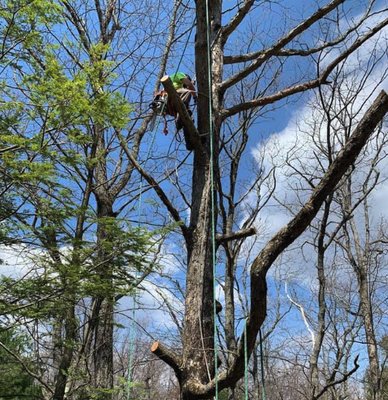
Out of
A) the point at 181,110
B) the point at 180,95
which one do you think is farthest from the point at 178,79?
the point at 181,110

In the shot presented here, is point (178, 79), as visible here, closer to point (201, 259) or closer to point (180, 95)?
point (180, 95)

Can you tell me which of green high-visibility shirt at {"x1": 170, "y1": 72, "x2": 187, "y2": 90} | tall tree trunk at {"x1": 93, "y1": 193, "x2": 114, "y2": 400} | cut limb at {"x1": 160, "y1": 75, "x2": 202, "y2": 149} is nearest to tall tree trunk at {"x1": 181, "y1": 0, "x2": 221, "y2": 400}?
cut limb at {"x1": 160, "y1": 75, "x2": 202, "y2": 149}

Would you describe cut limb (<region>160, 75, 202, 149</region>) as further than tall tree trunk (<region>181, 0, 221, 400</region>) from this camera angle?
Yes

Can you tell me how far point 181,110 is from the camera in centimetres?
304

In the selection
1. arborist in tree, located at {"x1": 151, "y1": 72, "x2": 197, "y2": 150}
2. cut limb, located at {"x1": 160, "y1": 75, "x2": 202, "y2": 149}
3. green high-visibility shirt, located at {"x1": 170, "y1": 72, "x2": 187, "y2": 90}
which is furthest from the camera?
green high-visibility shirt, located at {"x1": 170, "y1": 72, "x2": 187, "y2": 90}

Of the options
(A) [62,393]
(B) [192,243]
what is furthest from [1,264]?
(B) [192,243]

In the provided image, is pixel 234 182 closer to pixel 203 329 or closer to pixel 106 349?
pixel 106 349

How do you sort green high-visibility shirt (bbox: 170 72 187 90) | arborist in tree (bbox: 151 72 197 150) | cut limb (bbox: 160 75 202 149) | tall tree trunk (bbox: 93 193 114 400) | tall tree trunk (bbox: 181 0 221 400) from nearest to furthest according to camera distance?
tall tree trunk (bbox: 181 0 221 400), cut limb (bbox: 160 75 202 149), arborist in tree (bbox: 151 72 197 150), green high-visibility shirt (bbox: 170 72 187 90), tall tree trunk (bbox: 93 193 114 400)

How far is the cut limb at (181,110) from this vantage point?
2921 millimetres

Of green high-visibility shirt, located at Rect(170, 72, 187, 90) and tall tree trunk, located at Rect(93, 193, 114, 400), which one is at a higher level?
green high-visibility shirt, located at Rect(170, 72, 187, 90)

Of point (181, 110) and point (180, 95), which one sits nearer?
point (181, 110)

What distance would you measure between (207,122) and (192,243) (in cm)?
97

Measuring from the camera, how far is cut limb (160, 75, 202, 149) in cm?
292

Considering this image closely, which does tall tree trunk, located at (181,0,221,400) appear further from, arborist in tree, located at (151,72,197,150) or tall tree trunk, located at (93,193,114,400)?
tall tree trunk, located at (93,193,114,400)
